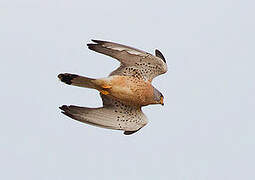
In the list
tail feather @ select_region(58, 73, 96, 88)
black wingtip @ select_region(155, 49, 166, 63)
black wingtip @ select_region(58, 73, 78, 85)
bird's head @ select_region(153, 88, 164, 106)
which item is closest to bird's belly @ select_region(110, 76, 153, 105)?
bird's head @ select_region(153, 88, 164, 106)

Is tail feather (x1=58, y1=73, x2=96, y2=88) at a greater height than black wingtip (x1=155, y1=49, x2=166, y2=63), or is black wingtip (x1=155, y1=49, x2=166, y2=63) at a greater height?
black wingtip (x1=155, y1=49, x2=166, y2=63)

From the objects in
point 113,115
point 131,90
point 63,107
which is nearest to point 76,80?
point 63,107

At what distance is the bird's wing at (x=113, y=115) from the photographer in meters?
14.2

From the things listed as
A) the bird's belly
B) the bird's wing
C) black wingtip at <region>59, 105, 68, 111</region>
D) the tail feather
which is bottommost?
the bird's wing

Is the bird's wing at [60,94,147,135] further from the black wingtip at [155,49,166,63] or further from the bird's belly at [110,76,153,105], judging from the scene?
the black wingtip at [155,49,166,63]

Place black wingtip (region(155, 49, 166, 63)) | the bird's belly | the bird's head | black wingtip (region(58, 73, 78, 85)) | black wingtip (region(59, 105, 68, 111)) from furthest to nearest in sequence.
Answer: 1. black wingtip (region(155, 49, 166, 63))
2. the bird's head
3. the bird's belly
4. black wingtip (region(59, 105, 68, 111))
5. black wingtip (region(58, 73, 78, 85))

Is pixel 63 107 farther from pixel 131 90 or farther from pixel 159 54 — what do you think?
pixel 159 54

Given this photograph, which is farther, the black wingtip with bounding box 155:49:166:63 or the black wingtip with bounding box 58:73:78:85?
the black wingtip with bounding box 155:49:166:63

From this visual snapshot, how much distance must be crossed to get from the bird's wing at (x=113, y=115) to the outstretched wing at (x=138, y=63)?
80 cm

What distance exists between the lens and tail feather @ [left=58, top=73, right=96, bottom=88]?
1365 centimetres

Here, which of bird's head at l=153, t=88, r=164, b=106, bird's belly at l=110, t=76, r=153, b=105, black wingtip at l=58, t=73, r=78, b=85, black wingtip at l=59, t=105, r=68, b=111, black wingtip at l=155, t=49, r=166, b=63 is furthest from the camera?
black wingtip at l=155, t=49, r=166, b=63

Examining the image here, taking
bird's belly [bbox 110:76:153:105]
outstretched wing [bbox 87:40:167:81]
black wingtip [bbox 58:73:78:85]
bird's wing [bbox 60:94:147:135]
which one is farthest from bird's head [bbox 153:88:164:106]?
black wingtip [bbox 58:73:78:85]

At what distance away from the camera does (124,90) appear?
1422cm

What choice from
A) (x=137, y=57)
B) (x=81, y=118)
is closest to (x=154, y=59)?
(x=137, y=57)
